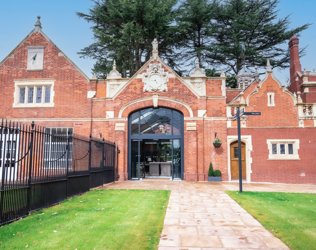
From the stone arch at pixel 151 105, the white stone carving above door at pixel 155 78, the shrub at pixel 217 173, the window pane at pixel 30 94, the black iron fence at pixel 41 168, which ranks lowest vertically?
the shrub at pixel 217 173

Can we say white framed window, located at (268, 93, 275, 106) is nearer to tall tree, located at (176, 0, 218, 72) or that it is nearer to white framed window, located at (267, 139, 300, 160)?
white framed window, located at (267, 139, 300, 160)

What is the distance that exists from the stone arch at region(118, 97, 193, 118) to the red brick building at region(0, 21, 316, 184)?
0.06 metres

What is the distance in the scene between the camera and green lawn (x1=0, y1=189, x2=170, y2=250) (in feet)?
14.8

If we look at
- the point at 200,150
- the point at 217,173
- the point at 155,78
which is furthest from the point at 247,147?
the point at 155,78

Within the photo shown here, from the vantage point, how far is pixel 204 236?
504 cm

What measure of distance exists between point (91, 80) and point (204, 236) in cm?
1397

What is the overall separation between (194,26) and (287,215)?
24261 millimetres

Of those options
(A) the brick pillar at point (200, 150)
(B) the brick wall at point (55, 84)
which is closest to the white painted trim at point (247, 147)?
(A) the brick pillar at point (200, 150)

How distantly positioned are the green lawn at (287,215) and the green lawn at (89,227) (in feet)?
7.83

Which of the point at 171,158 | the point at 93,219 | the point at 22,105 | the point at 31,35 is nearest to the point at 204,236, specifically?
the point at 93,219

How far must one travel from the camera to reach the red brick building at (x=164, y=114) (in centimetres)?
1588

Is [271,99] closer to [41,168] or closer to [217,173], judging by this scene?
[217,173]

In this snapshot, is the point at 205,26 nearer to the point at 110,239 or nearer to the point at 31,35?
the point at 31,35

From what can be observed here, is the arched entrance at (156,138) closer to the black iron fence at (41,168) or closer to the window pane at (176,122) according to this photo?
the window pane at (176,122)
